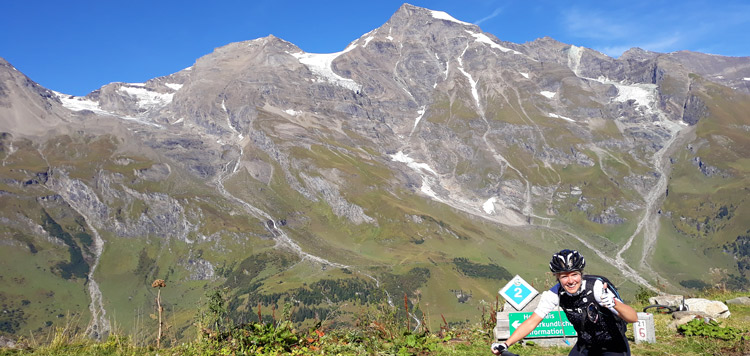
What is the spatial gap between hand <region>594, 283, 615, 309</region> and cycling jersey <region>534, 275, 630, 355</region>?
0.19ft

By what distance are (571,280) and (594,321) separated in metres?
0.72

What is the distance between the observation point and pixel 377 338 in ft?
39.7

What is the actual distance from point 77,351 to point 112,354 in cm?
77

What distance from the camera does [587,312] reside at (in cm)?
720

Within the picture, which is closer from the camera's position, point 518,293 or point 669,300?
point 518,293

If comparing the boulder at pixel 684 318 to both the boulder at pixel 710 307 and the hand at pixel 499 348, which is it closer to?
the boulder at pixel 710 307

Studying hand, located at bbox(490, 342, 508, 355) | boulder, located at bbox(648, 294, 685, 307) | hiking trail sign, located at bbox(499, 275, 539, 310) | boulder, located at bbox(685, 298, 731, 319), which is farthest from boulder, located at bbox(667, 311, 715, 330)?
hand, located at bbox(490, 342, 508, 355)

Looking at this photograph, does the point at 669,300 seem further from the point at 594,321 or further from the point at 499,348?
the point at 499,348

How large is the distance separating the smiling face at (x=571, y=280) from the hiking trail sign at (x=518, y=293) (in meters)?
6.55

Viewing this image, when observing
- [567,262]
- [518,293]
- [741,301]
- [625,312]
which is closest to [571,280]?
[567,262]

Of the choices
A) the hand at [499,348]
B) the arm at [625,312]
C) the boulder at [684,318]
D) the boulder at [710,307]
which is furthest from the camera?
the boulder at [710,307]

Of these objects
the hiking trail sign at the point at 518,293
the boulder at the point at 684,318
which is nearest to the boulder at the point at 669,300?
the boulder at the point at 684,318

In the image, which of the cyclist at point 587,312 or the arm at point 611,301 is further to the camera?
the cyclist at point 587,312

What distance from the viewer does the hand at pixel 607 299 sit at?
6.91 m
